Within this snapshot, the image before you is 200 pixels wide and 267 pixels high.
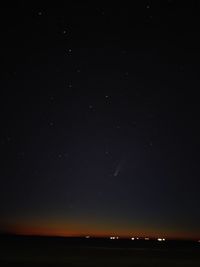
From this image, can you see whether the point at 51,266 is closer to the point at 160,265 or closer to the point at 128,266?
the point at 128,266

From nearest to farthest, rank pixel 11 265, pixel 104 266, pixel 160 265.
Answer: pixel 11 265 < pixel 104 266 < pixel 160 265

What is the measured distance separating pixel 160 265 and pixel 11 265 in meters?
11.1

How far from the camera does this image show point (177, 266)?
33.8 m

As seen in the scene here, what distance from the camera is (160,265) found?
35.2m

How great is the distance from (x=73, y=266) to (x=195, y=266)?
8.93m

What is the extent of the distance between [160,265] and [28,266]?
10.1m

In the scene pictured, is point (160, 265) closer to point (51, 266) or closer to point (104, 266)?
point (104, 266)

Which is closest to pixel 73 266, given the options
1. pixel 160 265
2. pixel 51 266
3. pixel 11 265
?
pixel 51 266

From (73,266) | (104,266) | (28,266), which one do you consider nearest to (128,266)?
(104,266)

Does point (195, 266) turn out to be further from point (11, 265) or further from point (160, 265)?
A: point (11, 265)

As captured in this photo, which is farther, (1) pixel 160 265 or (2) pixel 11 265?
(1) pixel 160 265

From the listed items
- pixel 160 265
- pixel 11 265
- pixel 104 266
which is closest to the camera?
pixel 11 265

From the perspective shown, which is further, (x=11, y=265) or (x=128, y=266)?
(x=128, y=266)

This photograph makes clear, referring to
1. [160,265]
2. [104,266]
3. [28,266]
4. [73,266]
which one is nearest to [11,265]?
[28,266]
